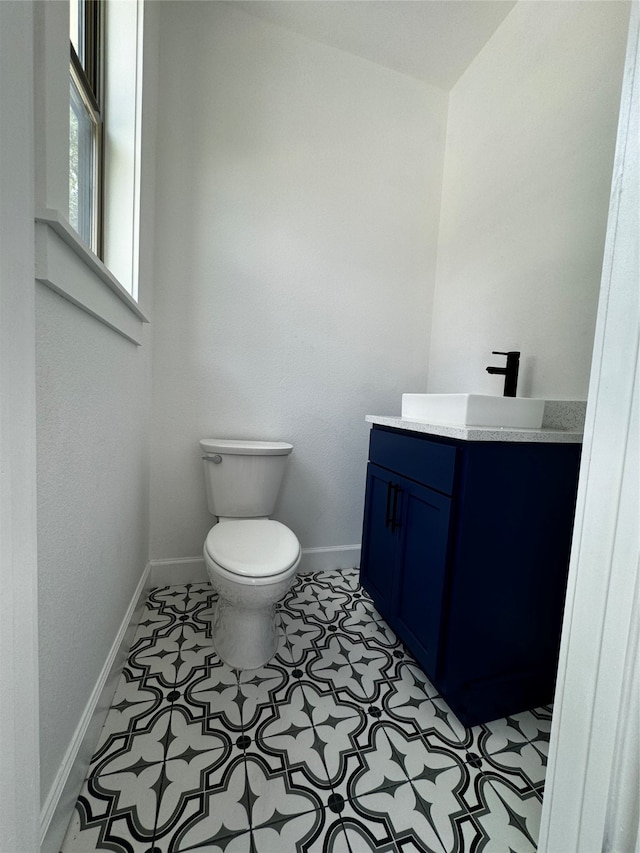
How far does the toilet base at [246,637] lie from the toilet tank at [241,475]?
44 centimetres

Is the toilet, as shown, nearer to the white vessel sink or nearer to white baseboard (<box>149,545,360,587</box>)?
white baseboard (<box>149,545,360,587</box>)

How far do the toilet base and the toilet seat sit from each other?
20 cm

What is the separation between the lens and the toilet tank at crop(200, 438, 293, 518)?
158 cm

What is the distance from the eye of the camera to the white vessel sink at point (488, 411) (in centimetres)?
112

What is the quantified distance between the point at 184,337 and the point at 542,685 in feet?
6.32

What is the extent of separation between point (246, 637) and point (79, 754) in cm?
53

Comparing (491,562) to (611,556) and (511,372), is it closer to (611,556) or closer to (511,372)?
(611,556)

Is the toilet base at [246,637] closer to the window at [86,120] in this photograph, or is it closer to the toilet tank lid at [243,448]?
the toilet tank lid at [243,448]

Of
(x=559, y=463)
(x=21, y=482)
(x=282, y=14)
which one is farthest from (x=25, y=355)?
(x=282, y=14)

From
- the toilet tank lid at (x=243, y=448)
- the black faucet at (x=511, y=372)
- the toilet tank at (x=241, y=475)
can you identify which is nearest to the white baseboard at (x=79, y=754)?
the toilet tank at (x=241, y=475)

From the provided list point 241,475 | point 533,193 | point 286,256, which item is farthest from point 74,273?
point 533,193

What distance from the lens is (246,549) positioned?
4.09 feet

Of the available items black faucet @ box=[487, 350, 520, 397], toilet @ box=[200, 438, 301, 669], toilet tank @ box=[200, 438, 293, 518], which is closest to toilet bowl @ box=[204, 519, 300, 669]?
toilet @ box=[200, 438, 301, 669]

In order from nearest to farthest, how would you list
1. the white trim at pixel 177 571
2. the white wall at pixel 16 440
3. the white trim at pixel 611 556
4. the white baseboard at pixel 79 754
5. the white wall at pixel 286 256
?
the white wall at pixel 16 440 < the white trim at pixel 611 556 < the white baseboard at pixel 79 754 < the white wall at pixel 286 256 < the white trim at pixel 177 571
